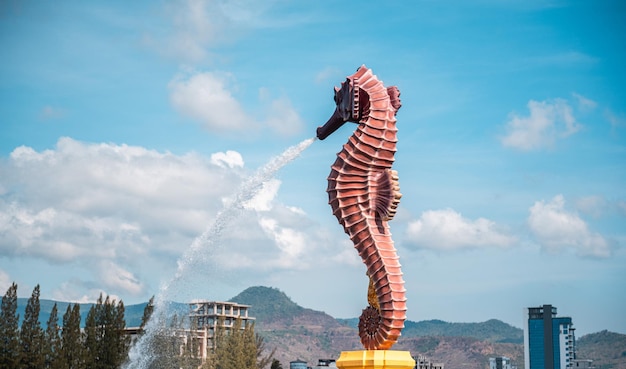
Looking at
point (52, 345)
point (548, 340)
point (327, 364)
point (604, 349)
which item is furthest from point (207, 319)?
point (604, 349)

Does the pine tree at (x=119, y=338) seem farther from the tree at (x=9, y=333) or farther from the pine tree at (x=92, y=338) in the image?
the tree at (x=9, y=333)

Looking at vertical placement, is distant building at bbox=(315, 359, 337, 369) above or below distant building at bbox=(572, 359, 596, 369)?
below

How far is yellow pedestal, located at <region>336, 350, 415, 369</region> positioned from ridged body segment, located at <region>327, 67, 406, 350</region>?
1.13ft

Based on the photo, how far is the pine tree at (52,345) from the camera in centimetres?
3306

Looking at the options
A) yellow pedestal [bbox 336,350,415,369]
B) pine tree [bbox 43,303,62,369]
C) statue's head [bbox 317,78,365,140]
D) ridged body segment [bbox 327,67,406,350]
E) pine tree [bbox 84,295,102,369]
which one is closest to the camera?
yellow pedestal [bbox 336,350,415,369]

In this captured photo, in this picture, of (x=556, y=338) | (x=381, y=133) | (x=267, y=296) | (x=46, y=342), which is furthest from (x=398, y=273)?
(x=267, y=296)

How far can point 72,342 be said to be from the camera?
33.9 metres

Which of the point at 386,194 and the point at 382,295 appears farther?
the point at 386,194

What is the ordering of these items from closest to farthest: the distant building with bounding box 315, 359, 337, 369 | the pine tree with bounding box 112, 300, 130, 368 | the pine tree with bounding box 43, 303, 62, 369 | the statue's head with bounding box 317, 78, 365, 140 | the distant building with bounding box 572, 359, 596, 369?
1. the statue's head with bounding box 317, 78, 365, 140
2. the pine tree with bounding box 43, 303, 62, 369
3. the pine tree with bounding box 112, 300, 130, 368
4. the distant building with bounding box 315, 359, 337, 369
5. the distant building with bounding box 572, 359, 596, 369

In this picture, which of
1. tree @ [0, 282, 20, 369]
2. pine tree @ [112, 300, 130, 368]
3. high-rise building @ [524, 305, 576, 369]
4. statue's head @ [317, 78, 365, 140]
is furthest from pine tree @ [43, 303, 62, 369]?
high-rise building @ [524, 305, 576, 369]

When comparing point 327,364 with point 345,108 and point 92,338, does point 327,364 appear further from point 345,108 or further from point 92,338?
point 345,108

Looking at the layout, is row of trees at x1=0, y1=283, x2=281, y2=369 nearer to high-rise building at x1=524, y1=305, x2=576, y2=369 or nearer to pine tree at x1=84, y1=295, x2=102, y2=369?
pine tree at x1=84, y1=295, x2=102, y2=369

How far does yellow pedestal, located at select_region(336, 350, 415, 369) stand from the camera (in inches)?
583

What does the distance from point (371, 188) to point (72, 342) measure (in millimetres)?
21350
